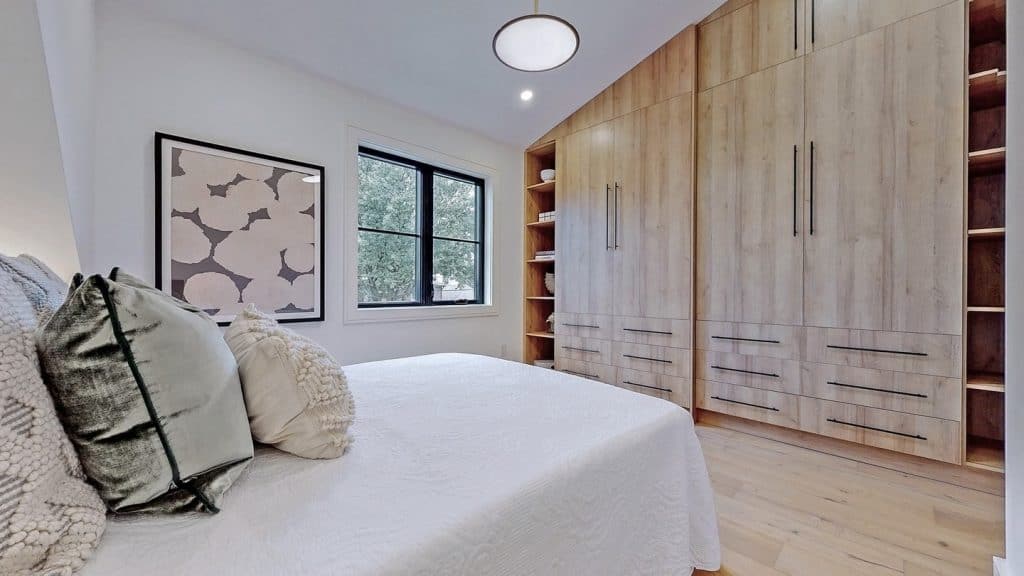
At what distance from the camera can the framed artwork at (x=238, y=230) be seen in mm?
2082

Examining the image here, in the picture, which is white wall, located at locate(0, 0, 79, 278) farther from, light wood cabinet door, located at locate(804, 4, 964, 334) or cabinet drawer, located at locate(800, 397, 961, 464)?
cabinet drawer, located at locate(800, 397, 961, 464)

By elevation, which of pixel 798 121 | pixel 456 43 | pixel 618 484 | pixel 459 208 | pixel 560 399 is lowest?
pixel 618 484

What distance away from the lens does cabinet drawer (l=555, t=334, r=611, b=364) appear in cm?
340

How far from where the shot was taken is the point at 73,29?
137 centimetres

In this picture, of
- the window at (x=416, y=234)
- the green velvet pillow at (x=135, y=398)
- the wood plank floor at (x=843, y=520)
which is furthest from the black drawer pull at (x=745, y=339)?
the green velvet pillow at (x=135, y=398)

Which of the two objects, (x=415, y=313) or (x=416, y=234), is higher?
(x=416, y=234)

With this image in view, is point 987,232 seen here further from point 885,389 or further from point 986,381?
point 885,389

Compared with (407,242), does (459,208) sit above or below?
above

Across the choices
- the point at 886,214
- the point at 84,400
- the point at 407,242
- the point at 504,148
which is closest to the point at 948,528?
the point at 886,214

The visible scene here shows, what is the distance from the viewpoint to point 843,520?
68.6 inches

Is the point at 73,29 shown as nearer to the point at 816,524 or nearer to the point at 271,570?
the point at 271,570

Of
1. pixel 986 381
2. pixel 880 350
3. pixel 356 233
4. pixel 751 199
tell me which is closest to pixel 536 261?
pixel 356 233

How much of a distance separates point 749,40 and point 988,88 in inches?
47.5

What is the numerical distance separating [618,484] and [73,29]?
7.31ft
